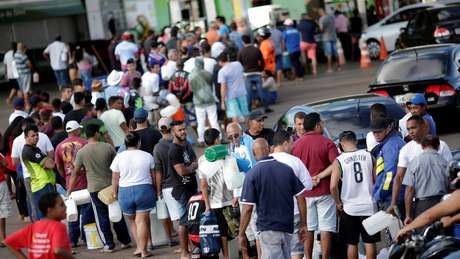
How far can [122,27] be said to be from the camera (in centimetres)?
3975

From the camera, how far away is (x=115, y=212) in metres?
15.0

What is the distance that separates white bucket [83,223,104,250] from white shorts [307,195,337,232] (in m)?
4.09

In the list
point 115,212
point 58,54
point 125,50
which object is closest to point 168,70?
point 125,50

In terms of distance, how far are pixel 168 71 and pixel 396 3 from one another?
644 inches

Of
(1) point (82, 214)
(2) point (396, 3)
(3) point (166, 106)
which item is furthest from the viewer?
(2) point (396, 3)

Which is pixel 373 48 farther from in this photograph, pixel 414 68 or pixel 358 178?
pixel 358 178

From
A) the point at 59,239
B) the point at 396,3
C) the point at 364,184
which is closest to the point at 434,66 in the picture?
the point at 364,184

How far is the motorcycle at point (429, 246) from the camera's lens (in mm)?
8531

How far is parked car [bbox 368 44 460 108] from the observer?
65.5 feet

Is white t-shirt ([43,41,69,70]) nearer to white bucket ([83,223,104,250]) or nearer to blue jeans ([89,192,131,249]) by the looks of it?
white bucket ([83,223,104,250])

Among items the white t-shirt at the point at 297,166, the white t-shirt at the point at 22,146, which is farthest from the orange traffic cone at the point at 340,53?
the white t-shirt at the point at 297,166

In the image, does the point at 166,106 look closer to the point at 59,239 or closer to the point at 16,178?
the point at 16,178

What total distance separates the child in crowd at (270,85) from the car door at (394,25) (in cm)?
704

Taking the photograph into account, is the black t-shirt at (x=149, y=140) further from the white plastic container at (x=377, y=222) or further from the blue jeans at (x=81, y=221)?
the white plastic container at (x=377, y=222)
